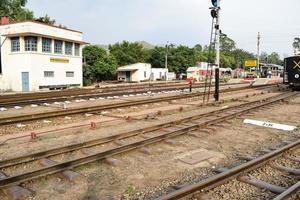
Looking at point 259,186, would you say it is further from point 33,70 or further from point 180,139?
point 33,70

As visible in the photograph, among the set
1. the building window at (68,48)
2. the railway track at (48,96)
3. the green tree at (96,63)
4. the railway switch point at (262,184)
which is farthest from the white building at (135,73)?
the railway switch point at (262,184)

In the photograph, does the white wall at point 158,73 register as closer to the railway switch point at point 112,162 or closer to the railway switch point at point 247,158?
the railway switch point at point 247,158

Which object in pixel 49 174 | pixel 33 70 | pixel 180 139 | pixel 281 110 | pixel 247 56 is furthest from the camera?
pixel 247 56

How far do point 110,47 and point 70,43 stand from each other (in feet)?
89.5

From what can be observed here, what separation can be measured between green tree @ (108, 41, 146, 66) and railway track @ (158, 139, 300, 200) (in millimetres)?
60241

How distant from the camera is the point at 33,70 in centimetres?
3628

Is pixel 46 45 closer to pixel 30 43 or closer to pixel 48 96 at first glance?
pixel 30 43

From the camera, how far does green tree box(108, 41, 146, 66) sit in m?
66.5

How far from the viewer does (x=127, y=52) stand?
67.1m

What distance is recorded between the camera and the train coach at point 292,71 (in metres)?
26.5

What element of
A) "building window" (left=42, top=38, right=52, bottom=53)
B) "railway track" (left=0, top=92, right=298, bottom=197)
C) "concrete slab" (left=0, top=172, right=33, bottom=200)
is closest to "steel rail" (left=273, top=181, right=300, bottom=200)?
"railway track" (left=0, top=92, right=298, bottom=197)

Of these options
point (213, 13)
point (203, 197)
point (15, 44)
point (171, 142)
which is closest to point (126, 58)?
point (15, 44)

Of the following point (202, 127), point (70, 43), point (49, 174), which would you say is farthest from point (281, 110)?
point (70, 43)

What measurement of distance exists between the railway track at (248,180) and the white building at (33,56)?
1311 inches
